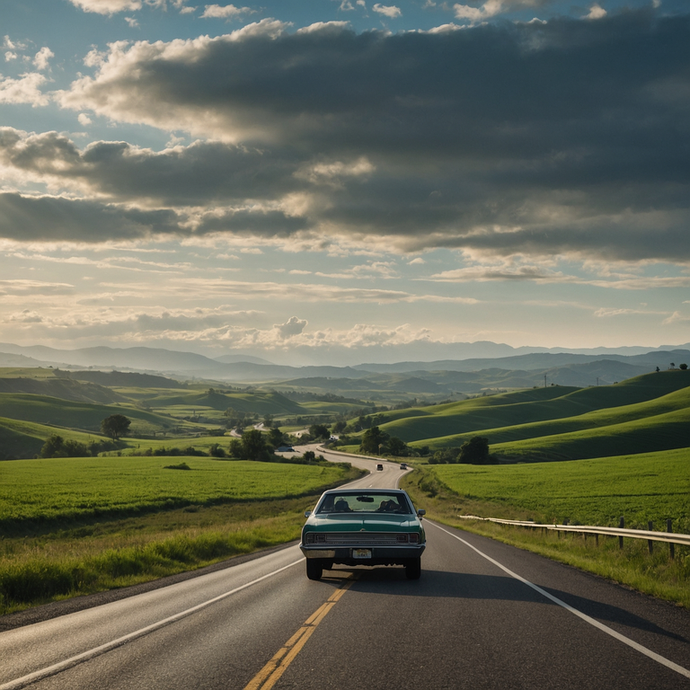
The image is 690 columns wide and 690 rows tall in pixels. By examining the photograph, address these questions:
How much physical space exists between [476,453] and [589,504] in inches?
2767

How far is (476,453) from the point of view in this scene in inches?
4528

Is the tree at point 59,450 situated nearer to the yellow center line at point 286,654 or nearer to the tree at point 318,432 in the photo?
the tree at point 318,432

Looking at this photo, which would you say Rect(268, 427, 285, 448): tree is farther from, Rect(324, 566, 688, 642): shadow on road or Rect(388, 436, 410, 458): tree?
Rect(324, 566, 688, 642): shadow on road

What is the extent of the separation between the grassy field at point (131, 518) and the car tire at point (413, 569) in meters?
6.69

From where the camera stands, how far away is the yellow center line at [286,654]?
6211mm

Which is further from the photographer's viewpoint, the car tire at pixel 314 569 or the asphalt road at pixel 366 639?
the car tire at pixel 314 569

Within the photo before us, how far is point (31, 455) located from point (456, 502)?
109799 millimetres

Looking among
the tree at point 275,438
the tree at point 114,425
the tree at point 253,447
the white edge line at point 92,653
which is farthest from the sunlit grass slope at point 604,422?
the white edge line at point 92,653

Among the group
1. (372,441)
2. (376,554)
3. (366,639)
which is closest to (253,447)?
(372,441)

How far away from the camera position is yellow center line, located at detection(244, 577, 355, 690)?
20.4 ft

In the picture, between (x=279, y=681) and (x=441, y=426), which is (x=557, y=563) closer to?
(x=279, y=681)

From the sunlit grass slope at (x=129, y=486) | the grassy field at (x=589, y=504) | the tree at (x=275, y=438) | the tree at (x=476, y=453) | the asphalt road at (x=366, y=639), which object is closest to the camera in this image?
the asphalt road at (x=366, y=639)

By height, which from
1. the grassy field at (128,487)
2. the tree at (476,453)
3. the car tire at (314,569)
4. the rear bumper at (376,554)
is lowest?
the tree at (476,453)

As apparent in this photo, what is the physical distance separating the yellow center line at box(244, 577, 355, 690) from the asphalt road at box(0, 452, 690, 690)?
2 cm
